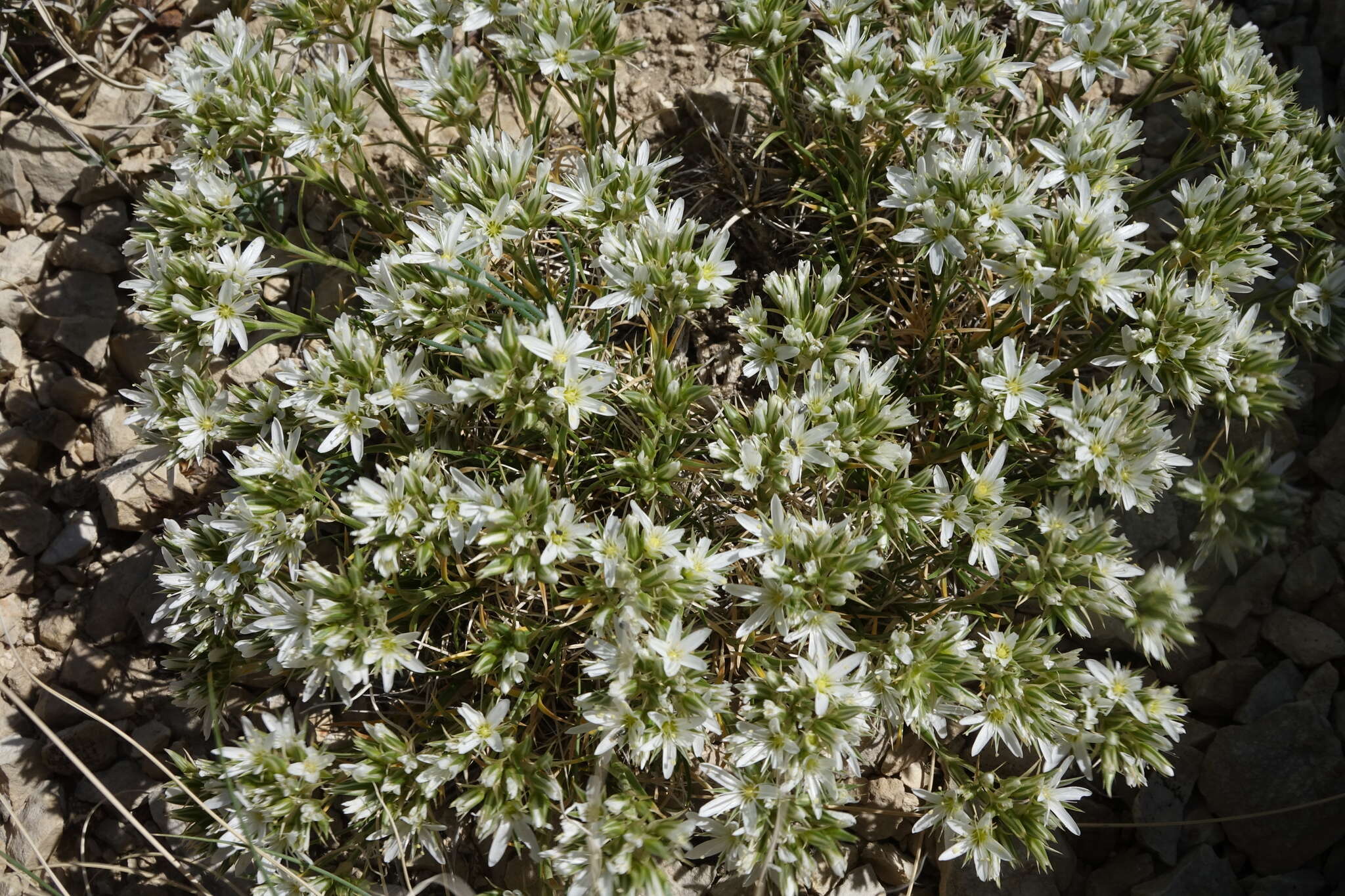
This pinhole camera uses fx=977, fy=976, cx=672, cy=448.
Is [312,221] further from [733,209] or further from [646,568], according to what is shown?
[646,568]

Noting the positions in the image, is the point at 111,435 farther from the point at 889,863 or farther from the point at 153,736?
the point at 889,863

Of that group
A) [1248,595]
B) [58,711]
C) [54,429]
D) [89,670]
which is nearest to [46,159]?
[54,429]

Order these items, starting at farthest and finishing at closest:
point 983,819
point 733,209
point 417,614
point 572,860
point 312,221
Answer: point 312,221, point 733,209, point 417,614, point 983,819, point 572,860

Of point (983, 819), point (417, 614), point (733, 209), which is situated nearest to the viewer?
point (983, 819)

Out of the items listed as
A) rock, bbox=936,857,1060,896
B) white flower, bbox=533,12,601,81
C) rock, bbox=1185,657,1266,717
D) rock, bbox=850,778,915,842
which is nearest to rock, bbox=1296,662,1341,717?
rock, bbox=1185,657,1266,717

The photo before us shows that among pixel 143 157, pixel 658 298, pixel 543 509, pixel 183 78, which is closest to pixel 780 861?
pixel 543 509
